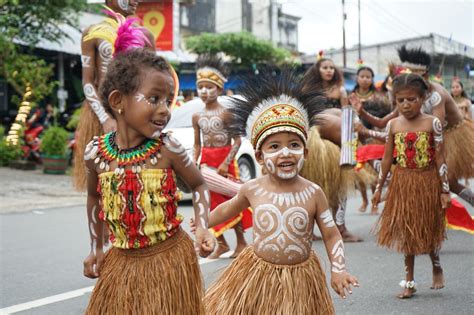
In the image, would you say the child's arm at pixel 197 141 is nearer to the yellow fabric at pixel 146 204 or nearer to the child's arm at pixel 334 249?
the child's arm at pixel 334 249

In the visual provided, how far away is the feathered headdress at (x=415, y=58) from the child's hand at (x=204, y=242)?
4556mm

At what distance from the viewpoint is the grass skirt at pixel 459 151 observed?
323 inches

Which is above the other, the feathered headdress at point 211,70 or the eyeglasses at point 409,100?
the feathered headdress at point 211,70

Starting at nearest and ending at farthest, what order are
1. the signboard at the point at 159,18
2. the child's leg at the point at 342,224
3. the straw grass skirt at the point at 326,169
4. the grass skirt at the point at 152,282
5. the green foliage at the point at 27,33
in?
the grass skirt at the point at 152,282 → the straw grass skirt at the point at 326,169 → the child's leg at the point at 342,224 → the green foliage at the point at 27,33 → the signboard at the point at 159,18

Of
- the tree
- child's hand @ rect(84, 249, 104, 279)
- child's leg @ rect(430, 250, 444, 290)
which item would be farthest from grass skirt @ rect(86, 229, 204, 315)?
the tree

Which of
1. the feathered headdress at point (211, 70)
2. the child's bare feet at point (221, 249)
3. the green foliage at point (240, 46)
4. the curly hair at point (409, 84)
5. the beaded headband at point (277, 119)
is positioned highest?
the green foliage at point (240, 46)

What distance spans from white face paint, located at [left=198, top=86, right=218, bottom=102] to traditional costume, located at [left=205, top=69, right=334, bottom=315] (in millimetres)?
3316

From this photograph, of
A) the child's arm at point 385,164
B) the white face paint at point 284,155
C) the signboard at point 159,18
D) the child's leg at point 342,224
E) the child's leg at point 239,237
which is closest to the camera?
the white face paint at point 284,155

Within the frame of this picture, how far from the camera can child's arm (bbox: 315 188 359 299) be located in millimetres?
3697

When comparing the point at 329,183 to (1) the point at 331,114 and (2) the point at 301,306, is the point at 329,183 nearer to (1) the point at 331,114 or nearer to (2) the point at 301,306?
(1) the point at 331,114

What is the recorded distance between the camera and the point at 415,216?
5906 millimetres

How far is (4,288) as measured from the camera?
587 cm

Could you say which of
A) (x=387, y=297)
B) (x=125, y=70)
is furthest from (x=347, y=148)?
(x=125, y=70)

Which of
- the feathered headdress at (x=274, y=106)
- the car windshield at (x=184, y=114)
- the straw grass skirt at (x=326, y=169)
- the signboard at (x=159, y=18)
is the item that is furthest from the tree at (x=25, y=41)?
the feathered headdress at (x=274, y=106)
